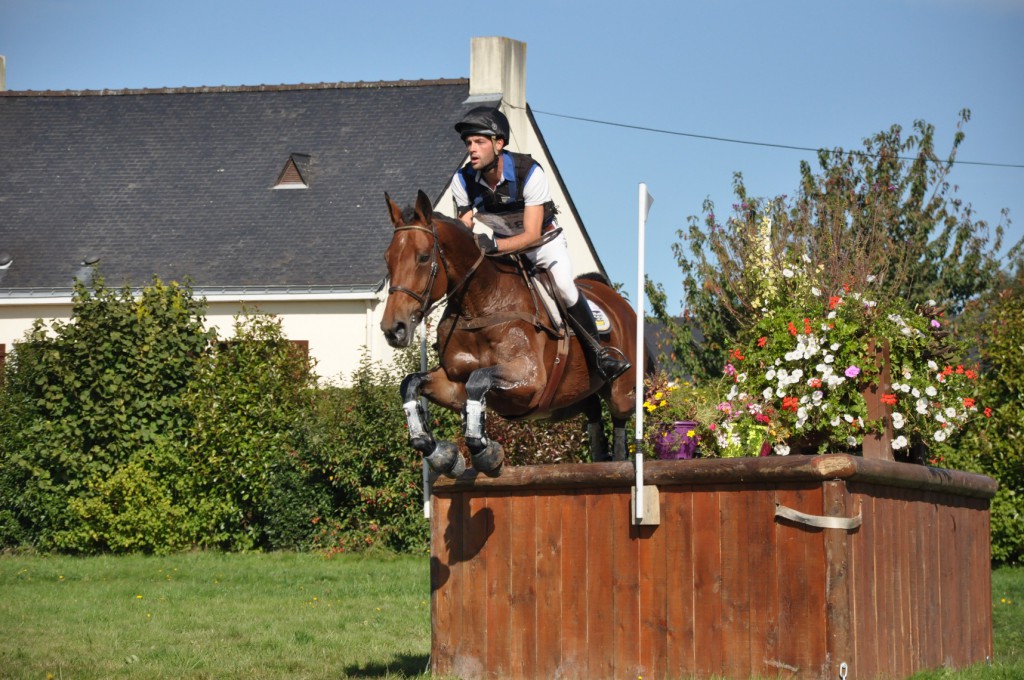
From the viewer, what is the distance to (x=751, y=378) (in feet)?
22.9

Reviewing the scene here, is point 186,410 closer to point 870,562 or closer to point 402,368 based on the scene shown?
point 402,368

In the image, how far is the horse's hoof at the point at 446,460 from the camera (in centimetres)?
594

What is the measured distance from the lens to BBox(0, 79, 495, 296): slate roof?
1897 centimetres

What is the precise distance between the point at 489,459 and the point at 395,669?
5.38 feet

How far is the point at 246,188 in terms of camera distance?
20.9 m

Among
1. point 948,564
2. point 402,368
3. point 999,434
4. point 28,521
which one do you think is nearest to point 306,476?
point 402,368

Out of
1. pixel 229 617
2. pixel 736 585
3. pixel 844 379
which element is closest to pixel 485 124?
pixel 844 379

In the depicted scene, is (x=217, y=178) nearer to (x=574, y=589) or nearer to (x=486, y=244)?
(x=486, y=244)

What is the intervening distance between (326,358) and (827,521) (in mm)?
13503

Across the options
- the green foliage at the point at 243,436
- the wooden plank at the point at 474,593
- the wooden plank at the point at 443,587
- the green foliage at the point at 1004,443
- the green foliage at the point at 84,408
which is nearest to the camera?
the wooden plank at the point at 474,593

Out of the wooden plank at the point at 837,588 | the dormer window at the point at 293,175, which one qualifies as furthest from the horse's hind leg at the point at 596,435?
the dormer window at the point at 293,175

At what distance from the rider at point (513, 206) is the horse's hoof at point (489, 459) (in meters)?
0.89

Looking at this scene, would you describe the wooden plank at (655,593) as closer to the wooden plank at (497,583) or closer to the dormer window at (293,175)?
the wooden plank at (497,583)

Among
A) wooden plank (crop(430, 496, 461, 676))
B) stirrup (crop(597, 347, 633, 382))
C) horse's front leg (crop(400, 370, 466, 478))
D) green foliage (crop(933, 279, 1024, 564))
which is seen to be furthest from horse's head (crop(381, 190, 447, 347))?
green foliage (crop(933, 279, 1024, 564))
